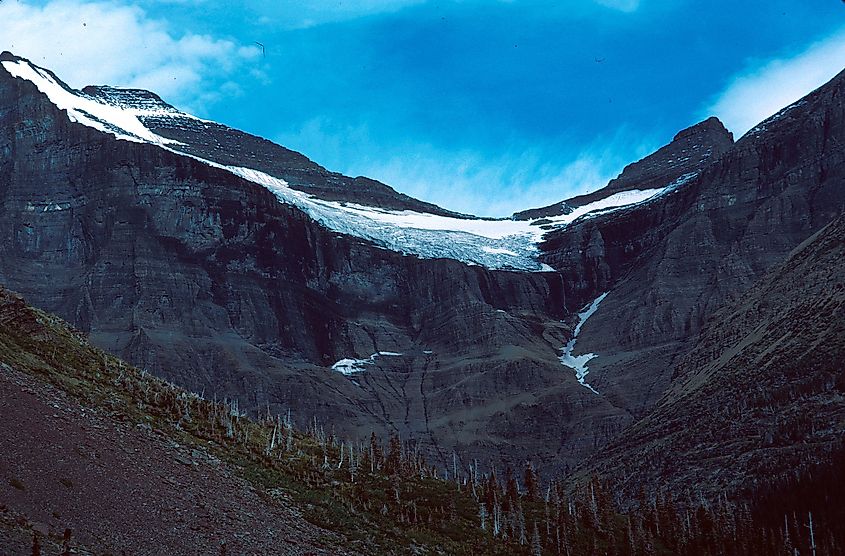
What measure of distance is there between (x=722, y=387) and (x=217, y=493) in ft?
303

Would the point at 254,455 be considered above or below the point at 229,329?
below

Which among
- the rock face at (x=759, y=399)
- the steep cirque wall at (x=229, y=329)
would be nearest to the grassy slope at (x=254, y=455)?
Result: the rock face at (x=759, y=399)

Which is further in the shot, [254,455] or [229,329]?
[229,329]

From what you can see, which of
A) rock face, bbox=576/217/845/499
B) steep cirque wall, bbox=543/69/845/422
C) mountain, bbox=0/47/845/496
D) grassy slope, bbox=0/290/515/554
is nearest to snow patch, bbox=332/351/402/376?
mountain, bbox=0/47/845/496

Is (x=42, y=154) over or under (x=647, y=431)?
over

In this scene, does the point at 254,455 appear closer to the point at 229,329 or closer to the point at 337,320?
the point at 229,329

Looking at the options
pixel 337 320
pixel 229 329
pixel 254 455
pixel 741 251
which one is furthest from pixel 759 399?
pixel 337 320

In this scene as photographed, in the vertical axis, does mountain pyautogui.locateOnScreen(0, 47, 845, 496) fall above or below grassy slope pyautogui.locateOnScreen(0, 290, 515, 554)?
above

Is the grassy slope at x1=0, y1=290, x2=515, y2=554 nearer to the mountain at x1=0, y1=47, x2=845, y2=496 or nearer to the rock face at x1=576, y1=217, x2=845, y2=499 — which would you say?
the rock face at x1=576, y1=217, x2=845, y2=499

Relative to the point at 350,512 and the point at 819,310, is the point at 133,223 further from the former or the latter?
the point at 350,512

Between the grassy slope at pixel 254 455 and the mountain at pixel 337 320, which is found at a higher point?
the mountain at pixel 337 320

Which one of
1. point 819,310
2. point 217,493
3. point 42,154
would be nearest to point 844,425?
point 819,310

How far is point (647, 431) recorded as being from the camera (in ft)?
427

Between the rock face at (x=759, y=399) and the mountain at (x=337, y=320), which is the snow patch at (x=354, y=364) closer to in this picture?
the mountain at (x=337, y=320)
